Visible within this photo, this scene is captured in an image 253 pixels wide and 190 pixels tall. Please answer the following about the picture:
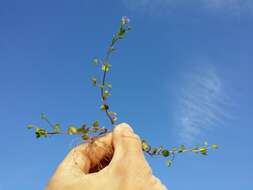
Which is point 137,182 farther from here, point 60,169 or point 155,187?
point 60,169

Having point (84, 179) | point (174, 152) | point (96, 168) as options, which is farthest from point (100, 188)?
point (174, 152)

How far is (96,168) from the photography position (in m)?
4.79

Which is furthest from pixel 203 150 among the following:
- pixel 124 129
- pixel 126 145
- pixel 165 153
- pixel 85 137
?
pixel 85 137

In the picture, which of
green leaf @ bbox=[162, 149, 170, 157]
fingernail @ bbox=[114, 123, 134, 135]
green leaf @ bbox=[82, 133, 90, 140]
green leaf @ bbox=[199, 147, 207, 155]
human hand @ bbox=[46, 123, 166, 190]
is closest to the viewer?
human hand @ bbox=[46, 123, 166, 190]

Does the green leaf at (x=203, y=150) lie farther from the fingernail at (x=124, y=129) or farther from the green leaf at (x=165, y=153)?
the fingernail at (x=124, y=129)

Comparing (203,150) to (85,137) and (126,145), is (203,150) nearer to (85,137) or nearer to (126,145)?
(126,145)

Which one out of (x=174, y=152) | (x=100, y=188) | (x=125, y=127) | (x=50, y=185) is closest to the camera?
(x=100, y=188)

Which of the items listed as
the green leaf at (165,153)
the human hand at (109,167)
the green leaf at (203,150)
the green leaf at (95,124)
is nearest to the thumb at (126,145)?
the human hand at (109,167)

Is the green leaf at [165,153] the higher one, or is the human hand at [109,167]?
the green leaf at [165,153]

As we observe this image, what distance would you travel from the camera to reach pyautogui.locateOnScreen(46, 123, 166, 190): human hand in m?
4.08

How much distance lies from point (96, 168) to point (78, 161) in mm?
292

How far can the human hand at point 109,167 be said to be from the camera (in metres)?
4.08

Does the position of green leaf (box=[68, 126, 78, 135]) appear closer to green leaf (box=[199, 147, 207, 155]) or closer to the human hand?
the human hand

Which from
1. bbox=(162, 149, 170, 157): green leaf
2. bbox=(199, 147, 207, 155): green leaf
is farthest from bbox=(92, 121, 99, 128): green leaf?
bbox=(199, 147, 207, 155): green leaf
